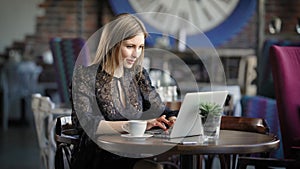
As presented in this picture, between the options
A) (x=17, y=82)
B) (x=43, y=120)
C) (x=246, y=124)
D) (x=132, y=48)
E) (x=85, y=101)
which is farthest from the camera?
(x=17, y=82)

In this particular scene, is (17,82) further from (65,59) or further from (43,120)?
(43,120)

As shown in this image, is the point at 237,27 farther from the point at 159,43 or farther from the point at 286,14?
the point at 159,43

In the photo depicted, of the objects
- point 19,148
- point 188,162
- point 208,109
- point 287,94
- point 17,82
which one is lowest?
point 19,148

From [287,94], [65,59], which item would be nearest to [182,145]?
[287,94]

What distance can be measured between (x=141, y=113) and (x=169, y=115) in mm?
119

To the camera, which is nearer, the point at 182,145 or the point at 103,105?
the point at 182,145

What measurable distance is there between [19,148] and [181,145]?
4223 mm

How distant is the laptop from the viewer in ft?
7.50

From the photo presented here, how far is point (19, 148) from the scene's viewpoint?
6207 millimetres

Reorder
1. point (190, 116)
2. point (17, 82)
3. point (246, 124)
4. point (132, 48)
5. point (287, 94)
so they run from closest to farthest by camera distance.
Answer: point (190, 116)
point (132, 48)
point (246, 124)
point (287, 94)
point (17, 82)

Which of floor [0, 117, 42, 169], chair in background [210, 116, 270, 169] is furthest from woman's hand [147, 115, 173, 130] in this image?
floor [0, 117, 42, 169]

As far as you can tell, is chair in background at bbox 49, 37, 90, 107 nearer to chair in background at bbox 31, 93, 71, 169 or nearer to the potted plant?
chair in background at bbox 31, 93, 71, 169

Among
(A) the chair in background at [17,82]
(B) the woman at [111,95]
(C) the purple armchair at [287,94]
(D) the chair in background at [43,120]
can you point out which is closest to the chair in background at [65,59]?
(D) the chair in background at [43,120]

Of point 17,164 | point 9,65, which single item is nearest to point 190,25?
point 9,65
